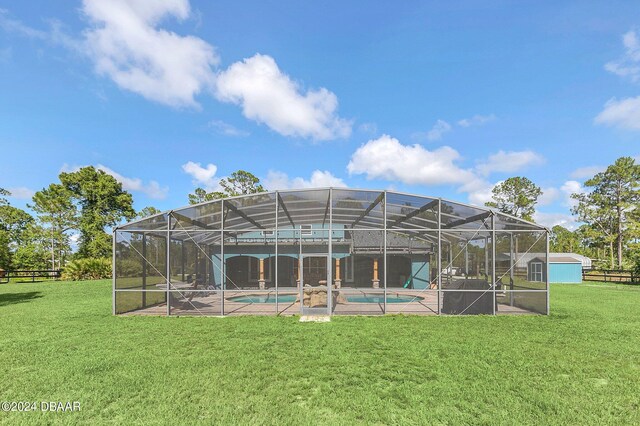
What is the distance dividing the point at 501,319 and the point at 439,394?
20.1 ft

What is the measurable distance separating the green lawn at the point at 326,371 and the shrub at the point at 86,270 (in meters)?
16.8

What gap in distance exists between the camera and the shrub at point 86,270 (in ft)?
76.8

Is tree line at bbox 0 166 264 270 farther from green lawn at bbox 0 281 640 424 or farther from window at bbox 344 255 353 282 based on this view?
green lawn at bbox 0 281 640 424

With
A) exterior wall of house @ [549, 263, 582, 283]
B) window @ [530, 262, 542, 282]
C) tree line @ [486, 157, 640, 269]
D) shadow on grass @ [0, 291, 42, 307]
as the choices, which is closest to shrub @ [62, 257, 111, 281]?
shadow on grass @ [0, 291, 42, 307]

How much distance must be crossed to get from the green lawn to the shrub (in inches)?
660

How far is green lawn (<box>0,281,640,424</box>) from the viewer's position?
13.0 ft

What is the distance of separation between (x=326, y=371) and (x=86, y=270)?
24.7 m

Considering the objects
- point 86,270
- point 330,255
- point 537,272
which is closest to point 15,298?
point 86,270

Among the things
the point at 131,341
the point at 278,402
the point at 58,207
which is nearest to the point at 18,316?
the point at 131,341

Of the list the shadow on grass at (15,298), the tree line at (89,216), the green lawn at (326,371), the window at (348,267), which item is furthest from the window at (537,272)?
the tree line at (89,216)

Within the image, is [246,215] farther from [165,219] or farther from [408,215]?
[408,215]

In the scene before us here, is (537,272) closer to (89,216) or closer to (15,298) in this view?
(15,298)

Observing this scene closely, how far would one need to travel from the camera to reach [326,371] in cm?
529

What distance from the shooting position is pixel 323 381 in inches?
193
